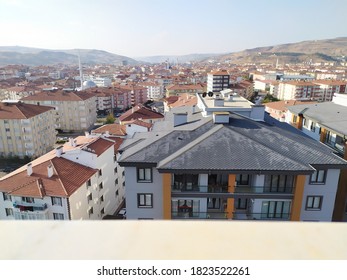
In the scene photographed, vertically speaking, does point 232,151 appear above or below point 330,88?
above

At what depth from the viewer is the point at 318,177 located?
31.6 ft

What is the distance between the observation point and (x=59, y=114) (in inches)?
1918

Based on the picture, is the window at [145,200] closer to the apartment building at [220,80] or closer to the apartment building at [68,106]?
the apartment building at [68,106]

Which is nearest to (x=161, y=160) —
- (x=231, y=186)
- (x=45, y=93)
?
(x=231, y=186)

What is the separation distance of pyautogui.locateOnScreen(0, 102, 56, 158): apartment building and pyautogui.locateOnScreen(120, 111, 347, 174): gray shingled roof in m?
29.9

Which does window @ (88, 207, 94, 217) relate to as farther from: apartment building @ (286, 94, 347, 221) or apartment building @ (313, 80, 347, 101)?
apartment building @ (313, 80, 347, 101)

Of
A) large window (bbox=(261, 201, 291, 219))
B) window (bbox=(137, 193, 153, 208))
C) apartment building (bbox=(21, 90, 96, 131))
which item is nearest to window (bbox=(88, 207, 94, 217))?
window (bbox=(137, 193, 153, 208))

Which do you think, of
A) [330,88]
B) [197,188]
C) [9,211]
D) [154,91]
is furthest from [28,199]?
[330,88]

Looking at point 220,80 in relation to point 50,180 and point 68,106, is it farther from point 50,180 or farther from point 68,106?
point 50,180

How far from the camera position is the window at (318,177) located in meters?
9.57

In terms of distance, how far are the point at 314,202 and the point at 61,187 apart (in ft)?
42.0
